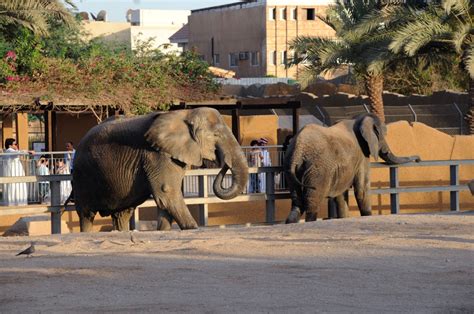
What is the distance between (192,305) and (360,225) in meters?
6.99

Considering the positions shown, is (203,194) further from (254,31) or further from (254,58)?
(254,58)

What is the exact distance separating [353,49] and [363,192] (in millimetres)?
12885

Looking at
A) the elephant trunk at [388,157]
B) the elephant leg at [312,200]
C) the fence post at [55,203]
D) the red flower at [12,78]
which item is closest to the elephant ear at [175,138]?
the fence post at [55,203]

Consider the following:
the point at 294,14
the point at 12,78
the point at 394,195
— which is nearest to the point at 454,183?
the point at 394,195

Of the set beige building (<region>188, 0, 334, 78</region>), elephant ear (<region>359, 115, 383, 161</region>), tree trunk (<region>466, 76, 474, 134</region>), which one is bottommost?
elephant ear (<region>359, 115, 383, 161</region>)

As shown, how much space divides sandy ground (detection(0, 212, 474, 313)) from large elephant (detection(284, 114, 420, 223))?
5.16 metres

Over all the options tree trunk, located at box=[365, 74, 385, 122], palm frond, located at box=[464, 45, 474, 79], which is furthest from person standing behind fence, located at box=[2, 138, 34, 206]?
tree trunk, located at box=[365, 74, 385, 122]

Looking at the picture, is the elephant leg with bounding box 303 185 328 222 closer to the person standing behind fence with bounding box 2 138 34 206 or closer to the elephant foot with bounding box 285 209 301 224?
the elephant foot with bounding box 285 209 301 224

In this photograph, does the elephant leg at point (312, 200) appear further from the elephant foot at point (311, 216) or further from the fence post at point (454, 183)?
the fence post at point (454, 183)

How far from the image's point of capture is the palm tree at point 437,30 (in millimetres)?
29141

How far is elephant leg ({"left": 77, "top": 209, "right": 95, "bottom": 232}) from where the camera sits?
18.4 metres

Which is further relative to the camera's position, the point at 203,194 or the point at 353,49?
the point at 353,49

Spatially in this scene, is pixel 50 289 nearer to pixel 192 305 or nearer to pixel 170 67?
pixel 192 305

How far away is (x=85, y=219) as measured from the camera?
60.6ft
